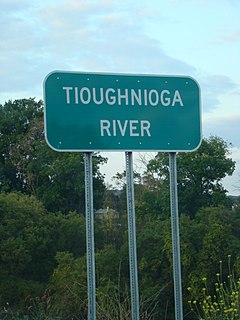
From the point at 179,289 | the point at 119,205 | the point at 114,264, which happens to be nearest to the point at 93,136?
the point at 179,289

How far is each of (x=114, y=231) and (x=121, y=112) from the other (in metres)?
23.8

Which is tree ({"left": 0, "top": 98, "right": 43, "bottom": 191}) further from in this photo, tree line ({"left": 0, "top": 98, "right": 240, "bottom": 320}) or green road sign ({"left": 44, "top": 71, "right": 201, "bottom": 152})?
green road sign ({"left": 44, "top": 71, "right": 201, "bottom": 152})

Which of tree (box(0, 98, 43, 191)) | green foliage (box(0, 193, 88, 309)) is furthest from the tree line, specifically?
tree (box(0, 98, 43, 191))

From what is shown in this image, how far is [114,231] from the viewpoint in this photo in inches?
1147

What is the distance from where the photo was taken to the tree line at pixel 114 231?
2423 cm

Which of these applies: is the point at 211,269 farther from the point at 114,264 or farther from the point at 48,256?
the point at 48,256

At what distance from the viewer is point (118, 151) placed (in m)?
5.56

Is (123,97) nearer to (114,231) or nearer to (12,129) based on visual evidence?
(114,231)

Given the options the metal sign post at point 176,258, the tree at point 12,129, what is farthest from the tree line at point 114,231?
the metal sign post at point 176,258

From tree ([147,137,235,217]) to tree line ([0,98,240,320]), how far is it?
0.14 ft

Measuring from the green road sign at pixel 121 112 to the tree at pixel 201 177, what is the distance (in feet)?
84.6

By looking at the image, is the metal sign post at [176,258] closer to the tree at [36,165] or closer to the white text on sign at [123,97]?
the white text on sign at [123,97]

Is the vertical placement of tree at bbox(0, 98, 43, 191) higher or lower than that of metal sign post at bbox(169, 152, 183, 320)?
higher

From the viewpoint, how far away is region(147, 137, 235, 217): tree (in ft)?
108
